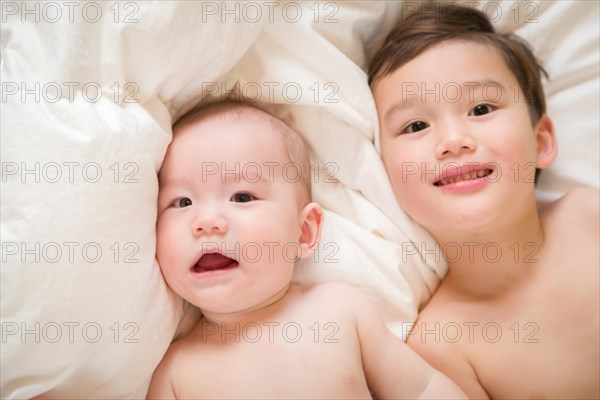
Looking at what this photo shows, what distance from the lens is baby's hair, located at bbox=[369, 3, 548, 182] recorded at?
1198 mm

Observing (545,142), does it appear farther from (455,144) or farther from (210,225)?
(210,225)

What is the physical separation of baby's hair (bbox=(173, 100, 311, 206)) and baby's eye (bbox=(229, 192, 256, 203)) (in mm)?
102

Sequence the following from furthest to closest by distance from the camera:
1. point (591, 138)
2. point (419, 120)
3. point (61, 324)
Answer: point (591, 138) → point (419, 120) → point (61, 324)

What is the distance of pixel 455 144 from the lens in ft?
3.55

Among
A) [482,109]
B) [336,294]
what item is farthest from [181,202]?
[482,109]

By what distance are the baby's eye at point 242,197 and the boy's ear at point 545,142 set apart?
23.6 inches

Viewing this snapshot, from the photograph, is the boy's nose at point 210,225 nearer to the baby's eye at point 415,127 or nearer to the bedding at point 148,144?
the bedding at point 148,144

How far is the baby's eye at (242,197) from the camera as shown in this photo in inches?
41.7

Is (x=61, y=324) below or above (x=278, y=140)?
below

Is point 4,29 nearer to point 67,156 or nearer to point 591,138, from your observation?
point 67,156

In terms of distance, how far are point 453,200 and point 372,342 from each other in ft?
1.01

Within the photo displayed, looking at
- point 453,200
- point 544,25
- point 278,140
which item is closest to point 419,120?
point 453,200

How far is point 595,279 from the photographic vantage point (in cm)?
112

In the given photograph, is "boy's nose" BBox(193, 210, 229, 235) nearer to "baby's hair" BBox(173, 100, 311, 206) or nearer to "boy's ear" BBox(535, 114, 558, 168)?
"baby's hair" BBox(173, 100, 311, 206)
